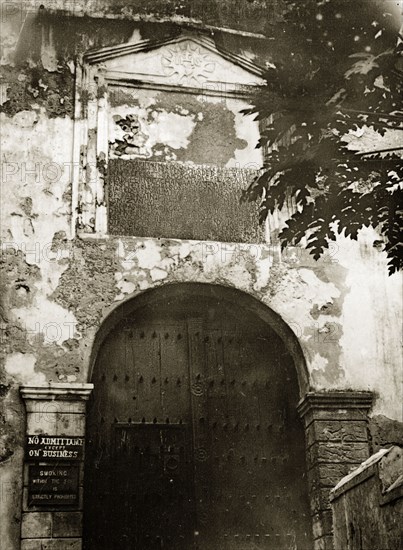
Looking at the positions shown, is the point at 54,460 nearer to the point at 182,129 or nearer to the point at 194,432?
the point at 194,432

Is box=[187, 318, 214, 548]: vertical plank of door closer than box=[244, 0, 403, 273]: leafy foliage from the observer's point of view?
No

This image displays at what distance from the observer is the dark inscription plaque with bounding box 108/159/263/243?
750 centimetres

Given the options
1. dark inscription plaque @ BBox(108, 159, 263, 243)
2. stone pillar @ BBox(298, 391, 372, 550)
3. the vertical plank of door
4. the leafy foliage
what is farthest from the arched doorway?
the leafy foliage

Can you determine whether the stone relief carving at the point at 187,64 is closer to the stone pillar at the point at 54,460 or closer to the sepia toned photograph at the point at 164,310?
the sepia toned photograph at the point at 164,310

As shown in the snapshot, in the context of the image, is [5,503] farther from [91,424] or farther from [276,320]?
[276,320]

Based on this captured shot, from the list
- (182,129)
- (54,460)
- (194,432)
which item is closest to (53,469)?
(54,460)

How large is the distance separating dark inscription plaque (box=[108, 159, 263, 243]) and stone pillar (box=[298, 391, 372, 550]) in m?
1.75

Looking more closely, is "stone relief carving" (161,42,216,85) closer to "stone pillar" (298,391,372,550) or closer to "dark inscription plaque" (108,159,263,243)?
"dark inscription plaque" (108,159,263,243)

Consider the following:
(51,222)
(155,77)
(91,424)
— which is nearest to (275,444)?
(91,424)

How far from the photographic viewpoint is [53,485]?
6320 mm

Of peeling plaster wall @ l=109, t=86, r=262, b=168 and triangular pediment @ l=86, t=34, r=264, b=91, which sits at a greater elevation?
triangular pediment @ l=86, t=34, r=264, b=91

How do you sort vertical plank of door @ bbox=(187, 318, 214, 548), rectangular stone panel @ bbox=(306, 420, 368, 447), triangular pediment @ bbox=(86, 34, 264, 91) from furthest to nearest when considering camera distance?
triangular pediment @ bbox=(86, 34, 264, 91)
rectangular stone panel @ bbox=(306, 420, 368, 447)
vertical plank of door @ bbox=(187, 318, 214, 548)

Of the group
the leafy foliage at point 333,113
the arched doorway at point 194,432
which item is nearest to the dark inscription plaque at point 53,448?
the arched doorway at point 194,432

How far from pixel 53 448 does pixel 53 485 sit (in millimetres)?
302
